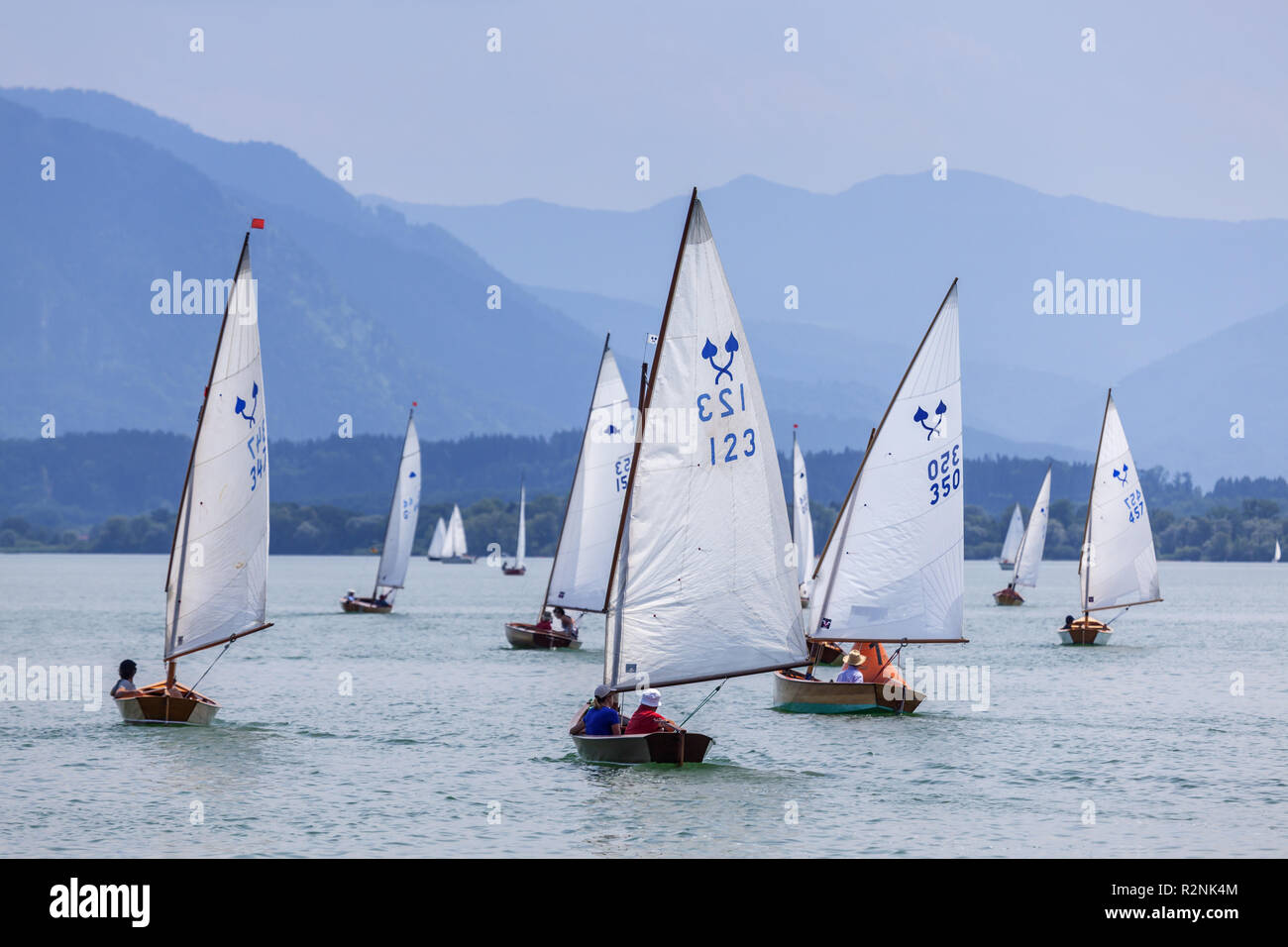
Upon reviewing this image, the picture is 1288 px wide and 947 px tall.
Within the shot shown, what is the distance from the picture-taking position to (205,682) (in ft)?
197

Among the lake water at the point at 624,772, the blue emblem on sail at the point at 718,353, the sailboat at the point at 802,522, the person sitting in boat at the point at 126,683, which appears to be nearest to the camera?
the lake water at the point at 624,772

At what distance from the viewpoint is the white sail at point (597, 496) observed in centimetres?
6619

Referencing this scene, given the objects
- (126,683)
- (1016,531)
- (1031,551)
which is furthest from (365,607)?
(1016,531)

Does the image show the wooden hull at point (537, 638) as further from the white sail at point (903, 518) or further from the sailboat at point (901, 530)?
the white sail at point (903, 518)

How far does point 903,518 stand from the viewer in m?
45.7

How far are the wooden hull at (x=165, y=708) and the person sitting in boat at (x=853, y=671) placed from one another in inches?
664

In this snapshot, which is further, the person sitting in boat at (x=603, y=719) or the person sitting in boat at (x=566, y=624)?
the person sitting in boat at (x=566, y=624)

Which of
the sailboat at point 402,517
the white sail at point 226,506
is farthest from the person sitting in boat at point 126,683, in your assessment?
the sailboat at point 402,517

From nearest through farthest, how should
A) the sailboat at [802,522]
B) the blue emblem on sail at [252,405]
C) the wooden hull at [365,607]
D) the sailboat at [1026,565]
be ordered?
the blue emblem on sail at [252,405], the sailboat at [802,522], the wooden hull at [365,607], the sailboat at [1026,565]

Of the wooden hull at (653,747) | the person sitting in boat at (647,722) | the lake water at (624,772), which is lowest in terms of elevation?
the lake water at (624,772)

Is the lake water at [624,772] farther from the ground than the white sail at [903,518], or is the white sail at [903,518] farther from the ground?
the white sail at [903,518]
